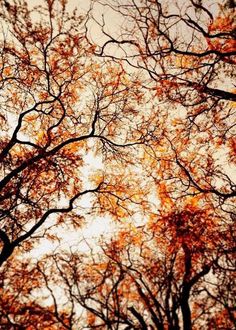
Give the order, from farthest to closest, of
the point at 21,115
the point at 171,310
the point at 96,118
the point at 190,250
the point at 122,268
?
the point at 122,268
the point at 171,310
the point at 190,250
the point at 96,118
the point at 21,115

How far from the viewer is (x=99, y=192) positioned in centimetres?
1423

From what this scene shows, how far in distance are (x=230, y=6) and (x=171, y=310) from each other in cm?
1303

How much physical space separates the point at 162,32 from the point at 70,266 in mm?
13890

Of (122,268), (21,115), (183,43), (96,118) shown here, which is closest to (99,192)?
(96,118)

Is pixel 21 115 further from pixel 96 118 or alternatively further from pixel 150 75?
pixel 150 75

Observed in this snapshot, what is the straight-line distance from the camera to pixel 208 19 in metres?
9.12

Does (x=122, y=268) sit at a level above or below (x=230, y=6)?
below

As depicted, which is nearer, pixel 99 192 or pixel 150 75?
pixel 150 75

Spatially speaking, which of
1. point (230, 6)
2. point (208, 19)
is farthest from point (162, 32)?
point (230, 6)

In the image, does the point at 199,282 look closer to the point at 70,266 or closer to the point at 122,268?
the point at 122,268

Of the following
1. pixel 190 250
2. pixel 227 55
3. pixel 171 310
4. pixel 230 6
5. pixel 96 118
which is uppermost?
pixel 96 118

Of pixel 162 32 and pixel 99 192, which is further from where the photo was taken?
pixel 99 192

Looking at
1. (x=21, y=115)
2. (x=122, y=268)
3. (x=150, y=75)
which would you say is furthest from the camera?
(x=122, y=268)

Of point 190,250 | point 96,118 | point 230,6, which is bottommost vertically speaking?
point 190,250
